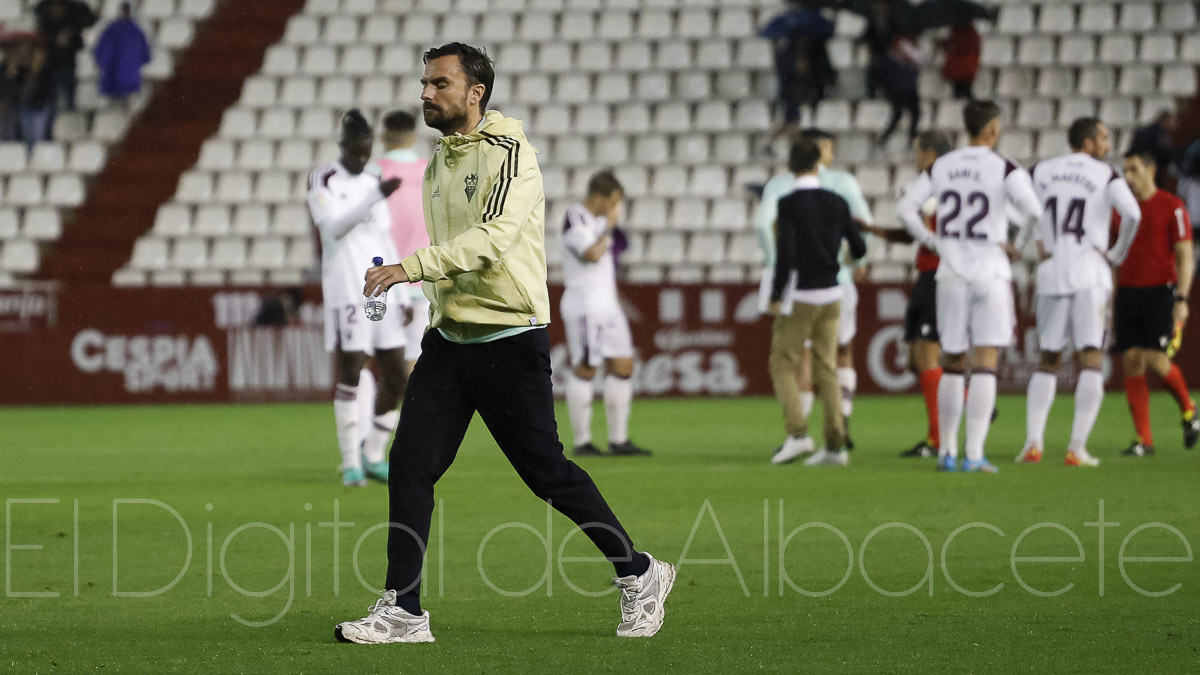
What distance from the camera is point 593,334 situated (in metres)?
12.3

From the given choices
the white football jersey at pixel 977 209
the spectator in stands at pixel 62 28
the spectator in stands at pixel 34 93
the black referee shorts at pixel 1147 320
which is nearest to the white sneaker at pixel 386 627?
the white football jersey at pixel 977 209

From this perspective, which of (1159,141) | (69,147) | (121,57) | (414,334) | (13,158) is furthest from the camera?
(69,147)

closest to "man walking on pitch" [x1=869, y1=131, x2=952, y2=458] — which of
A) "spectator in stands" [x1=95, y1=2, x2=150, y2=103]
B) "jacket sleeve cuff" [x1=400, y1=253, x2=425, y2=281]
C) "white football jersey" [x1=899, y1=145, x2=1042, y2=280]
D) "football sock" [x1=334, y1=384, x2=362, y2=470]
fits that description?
"white football jersey" [x1=899, y1=145, x2=1042, y2=280]

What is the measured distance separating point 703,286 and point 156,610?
1252 centimetres

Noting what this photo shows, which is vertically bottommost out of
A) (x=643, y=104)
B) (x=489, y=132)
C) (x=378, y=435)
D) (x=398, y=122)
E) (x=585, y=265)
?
(x=378, y=435)

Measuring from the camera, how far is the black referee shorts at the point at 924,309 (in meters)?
11.8

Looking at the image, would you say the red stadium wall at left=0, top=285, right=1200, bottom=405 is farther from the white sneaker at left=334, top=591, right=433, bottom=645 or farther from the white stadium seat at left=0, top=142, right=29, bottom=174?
the white sneaker at left=334, top=591, right=433, bottom=645

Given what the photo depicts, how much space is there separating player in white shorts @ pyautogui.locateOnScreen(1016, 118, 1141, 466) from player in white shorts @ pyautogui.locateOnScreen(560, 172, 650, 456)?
2942 millimetres

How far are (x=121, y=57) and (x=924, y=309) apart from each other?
1497 cm

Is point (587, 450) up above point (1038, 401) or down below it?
below

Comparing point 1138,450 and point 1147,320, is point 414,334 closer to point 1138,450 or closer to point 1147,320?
point 1138,450

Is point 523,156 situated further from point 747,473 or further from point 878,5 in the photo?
point 878,5

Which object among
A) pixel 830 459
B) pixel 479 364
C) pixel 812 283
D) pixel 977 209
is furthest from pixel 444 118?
pixel 830 459

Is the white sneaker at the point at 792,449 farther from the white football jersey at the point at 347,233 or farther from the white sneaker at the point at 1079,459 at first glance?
the white football jersey at the point at 347,233
